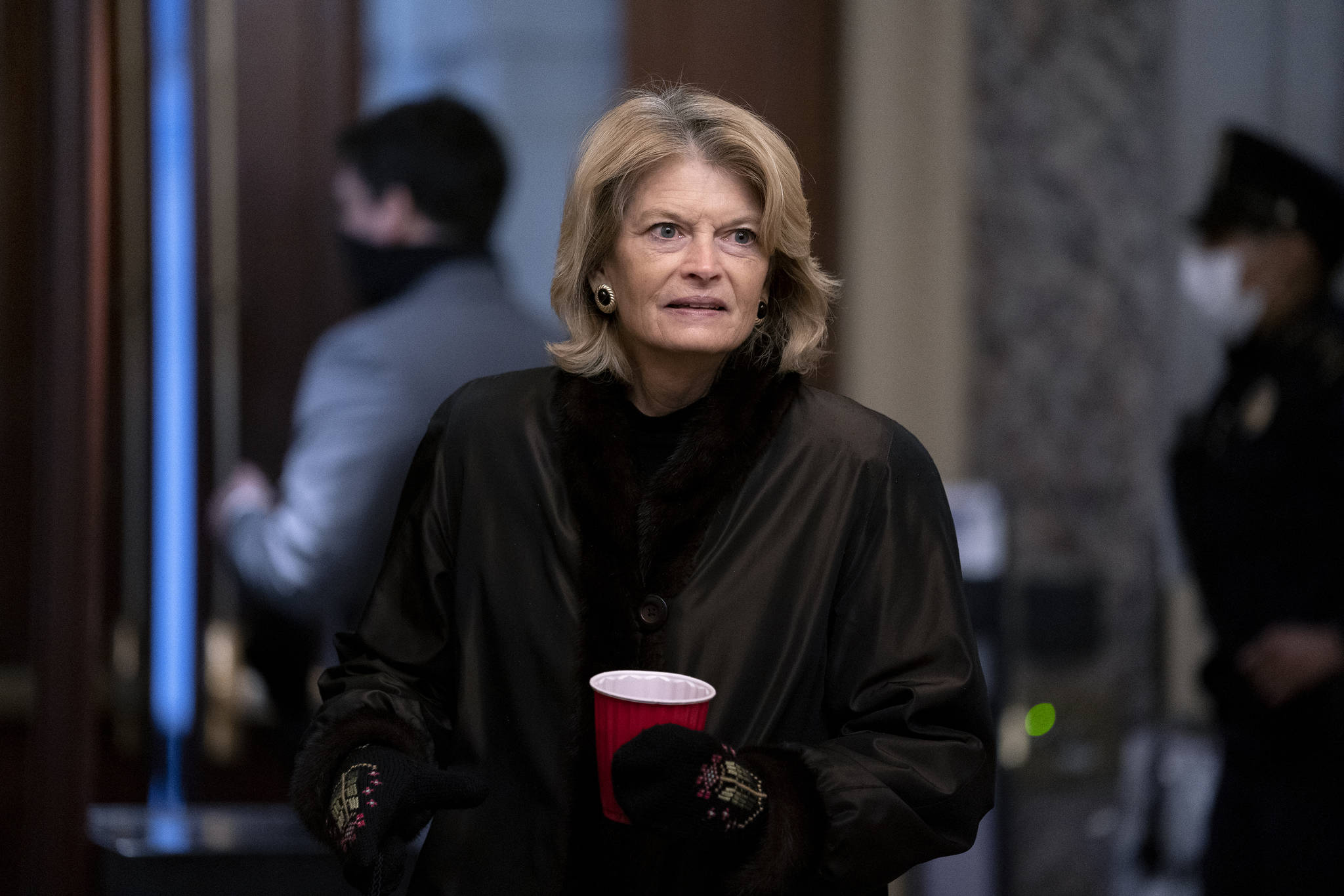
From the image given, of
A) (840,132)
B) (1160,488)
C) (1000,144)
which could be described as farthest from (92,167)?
(1160,488)

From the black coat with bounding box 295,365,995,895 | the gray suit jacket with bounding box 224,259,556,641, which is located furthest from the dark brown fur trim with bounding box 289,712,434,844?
the gray suit jacket with bounding box 224,259,556,641

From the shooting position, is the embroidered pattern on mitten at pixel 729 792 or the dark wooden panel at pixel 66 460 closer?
the embroidered pattern on mitten at pixel 729 792

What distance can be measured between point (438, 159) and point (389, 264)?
0.25 meters

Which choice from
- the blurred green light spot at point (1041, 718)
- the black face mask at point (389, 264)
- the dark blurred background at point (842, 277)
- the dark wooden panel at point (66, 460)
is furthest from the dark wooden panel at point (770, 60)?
the dark wooden panel at point (66, 460)

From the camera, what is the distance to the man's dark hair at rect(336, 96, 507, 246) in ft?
7.68

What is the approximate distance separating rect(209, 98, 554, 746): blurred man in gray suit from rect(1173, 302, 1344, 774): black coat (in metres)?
1.41

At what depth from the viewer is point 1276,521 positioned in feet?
8.14

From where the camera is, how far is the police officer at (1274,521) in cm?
236

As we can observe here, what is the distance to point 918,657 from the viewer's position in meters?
1.16

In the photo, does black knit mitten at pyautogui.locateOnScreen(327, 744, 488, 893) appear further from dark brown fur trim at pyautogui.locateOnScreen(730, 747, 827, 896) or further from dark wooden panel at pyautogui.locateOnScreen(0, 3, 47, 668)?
dark wooden panel at pyautogui.locateOnScreen(0, 3, 47, 668)

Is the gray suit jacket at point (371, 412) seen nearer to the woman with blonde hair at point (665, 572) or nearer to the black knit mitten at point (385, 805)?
the woman with blonde hair at point (665, 572)

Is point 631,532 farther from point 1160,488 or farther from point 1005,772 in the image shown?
point 1160,488

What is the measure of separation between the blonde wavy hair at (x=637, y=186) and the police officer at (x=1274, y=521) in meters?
1.54

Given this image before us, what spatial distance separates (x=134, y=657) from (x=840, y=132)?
1.86m
